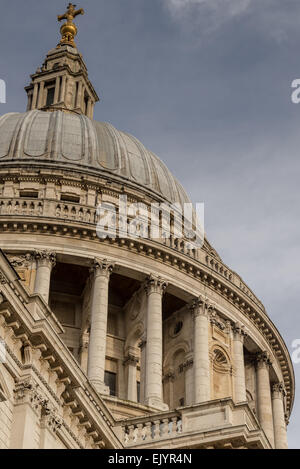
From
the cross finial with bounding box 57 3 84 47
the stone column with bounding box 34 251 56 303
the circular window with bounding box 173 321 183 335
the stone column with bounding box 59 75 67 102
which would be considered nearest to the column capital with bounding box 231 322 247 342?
the circular window with bounding box 173 321 183 335

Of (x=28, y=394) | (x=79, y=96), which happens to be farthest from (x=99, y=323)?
(x=79, y=96)

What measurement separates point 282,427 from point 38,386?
28297 mm

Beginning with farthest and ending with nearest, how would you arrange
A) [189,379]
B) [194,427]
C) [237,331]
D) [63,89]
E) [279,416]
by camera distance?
1. [63,89]
2. [279,416]
3. [237,331]
4. [189,379]
5. [194,427]

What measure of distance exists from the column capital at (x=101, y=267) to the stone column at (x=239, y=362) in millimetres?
7299

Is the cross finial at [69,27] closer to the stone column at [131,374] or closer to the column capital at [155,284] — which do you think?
the column capital at [155,284]

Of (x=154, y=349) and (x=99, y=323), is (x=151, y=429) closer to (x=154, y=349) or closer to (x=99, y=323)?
(x=154, y=349)

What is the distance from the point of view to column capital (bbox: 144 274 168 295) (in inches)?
1735

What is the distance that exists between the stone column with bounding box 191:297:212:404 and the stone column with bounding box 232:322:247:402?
2233 millimetres

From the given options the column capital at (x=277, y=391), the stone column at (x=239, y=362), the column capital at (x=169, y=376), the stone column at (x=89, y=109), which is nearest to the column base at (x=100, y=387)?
the column capital at (x=169, y=376)

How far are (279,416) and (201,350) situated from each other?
8211 mm

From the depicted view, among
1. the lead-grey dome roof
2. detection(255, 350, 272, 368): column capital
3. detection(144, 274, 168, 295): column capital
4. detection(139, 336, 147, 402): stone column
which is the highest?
the lead-grey dome roof

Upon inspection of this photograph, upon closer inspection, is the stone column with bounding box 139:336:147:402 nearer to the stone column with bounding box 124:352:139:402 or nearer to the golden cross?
the stone column with bounding box 124:352:139:402

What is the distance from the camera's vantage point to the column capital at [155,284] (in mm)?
44062

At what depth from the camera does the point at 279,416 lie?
4941 cm
